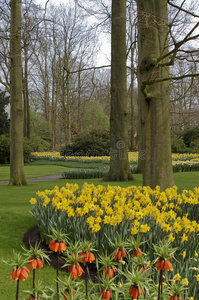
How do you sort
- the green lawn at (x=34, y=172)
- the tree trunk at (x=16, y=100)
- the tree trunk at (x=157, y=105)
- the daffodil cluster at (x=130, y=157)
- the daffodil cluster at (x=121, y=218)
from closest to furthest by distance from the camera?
the daffodil cluster at (x=121, y=218), the tree trunk at (x=157, y=105), the tree trunk at (x=16, y=100), the green lawn at (x=34, y=172), the daffodil cluster at (x=130, y=157)

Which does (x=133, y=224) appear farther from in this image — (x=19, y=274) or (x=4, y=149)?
(x=4, y=149)

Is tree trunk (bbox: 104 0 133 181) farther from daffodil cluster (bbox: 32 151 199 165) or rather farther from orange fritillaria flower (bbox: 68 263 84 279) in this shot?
daffodil cluster (bbox: 32 151 199 165)

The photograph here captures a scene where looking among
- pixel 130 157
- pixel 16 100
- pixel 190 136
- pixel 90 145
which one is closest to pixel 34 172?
pixel 16 100

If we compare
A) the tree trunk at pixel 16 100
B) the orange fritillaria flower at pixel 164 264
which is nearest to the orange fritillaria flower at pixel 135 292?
the orange fritillaria flower at pixel 164 264

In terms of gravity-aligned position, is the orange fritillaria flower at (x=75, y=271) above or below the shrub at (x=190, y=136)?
below

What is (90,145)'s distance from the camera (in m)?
24.9

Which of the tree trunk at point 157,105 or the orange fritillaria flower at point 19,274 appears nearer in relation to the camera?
the orange fritillaria flower at point 19,274

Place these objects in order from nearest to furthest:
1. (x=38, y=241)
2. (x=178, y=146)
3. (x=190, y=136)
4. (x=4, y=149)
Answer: (x=38, y=241)
(x=4, y=149)
(x=178, y=146)
(x=190, y=136)

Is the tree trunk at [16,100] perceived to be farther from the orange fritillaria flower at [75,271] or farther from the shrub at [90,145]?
the shrub at [90,145]

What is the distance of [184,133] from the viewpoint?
3023cm

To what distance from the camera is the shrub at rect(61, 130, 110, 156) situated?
25.0 meters

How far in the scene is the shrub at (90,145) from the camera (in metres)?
25.0

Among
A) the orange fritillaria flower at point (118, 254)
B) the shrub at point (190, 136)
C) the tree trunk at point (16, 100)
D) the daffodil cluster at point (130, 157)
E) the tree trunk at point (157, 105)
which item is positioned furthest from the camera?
the shrub at point (190, 136)

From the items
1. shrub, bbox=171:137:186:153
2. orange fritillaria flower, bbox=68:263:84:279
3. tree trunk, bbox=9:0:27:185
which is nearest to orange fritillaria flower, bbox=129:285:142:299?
orange fritillaria flower, bbox=68:263:84:279
